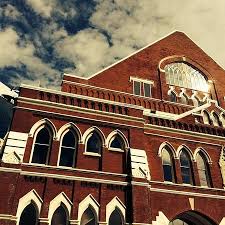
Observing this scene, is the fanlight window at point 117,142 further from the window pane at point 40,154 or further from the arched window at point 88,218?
the arched window at point 88,218

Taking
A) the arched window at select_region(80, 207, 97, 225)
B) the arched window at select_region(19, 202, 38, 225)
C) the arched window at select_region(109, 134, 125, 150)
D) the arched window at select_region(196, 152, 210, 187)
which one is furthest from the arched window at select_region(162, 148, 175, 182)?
the arched window at select_region(19, 202, 38, 225)

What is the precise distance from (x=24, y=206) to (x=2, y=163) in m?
2.05

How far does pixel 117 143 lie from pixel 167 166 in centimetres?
319

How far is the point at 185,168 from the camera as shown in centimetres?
1723

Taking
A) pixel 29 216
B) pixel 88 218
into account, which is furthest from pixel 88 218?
pixel 29 216

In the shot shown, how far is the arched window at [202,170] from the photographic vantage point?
1718 centimetres

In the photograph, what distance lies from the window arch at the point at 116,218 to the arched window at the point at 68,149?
3033 mm

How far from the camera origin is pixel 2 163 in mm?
13055

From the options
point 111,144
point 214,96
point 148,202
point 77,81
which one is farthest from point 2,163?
point 214,96

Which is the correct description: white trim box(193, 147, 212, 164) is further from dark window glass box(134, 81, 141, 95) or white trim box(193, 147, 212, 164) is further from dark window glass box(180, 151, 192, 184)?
dark window glass box(134, 81, 141, 95)

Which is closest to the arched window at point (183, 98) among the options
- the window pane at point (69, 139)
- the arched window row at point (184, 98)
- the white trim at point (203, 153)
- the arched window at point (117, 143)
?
the arched window row at point (184, 98)

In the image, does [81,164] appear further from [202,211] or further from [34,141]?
[202,211]

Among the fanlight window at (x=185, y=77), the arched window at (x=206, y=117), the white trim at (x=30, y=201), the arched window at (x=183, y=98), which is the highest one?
the fanlight window at (x=185, y=77)

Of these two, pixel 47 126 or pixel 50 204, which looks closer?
pixel 50 204
